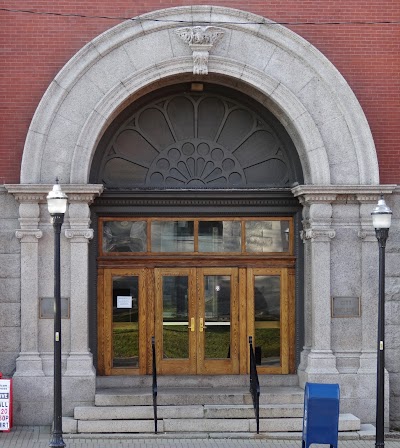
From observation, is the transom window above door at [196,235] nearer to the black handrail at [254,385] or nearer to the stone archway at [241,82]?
the stone archway at [241,82]

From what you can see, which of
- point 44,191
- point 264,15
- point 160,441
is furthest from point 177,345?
point 264,15

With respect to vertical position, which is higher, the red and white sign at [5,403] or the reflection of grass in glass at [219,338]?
the reflection of grass in glass at [219,338]

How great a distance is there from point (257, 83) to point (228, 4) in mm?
1516

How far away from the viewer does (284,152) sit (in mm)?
17609

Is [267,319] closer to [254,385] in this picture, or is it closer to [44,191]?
[254,385]

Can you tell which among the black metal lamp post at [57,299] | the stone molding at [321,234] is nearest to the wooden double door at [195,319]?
the stone molding at [321,234]

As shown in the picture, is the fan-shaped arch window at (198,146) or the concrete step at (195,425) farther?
the fan-shaped arch window at (198,146)

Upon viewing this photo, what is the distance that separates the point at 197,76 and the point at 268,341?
511cm

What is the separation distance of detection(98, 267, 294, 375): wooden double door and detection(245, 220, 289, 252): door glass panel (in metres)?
0.42

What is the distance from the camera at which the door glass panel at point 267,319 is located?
17.6 meters

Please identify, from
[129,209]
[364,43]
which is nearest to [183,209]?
[129,209]

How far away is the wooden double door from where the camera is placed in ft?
57.2

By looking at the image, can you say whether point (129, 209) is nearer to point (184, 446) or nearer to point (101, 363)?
point (101, 363)

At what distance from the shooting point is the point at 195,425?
15.9 meters
